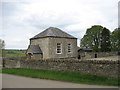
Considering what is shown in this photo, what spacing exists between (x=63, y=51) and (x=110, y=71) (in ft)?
60.4

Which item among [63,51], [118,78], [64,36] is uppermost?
[64,36]

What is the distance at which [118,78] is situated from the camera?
1304 centimetres

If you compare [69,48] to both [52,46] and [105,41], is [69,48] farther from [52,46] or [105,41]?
[105,41]

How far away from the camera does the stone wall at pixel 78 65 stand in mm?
13750

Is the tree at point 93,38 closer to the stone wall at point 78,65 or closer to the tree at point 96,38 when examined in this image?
the tree at point 96,38

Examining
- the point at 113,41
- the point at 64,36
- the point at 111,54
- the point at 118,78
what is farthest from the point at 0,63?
the point at 113,41

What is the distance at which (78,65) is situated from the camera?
631 inches

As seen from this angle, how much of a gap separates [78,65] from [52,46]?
14.6m

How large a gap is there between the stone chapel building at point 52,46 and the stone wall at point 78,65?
8015mm

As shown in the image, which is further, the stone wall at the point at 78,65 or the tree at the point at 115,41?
the tree at the point at 115,41

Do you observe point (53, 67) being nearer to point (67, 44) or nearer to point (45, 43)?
point (45, 43)

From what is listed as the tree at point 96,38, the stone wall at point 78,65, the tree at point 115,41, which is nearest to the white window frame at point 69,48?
the stone wall at point 78,65

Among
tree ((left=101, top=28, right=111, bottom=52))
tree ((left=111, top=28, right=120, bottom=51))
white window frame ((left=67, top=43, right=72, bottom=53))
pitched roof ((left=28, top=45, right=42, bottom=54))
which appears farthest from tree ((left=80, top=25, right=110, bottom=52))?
pitched roof ((left=28, top=45, right=42, bottom=54))

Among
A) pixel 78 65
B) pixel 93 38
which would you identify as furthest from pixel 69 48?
pixel 93 38
